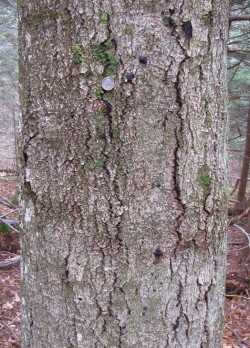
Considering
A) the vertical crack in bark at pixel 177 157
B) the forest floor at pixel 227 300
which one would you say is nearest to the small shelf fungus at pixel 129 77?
the vertical crack in bark at pixel 177 157

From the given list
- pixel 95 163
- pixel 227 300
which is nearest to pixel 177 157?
pixel 95 163

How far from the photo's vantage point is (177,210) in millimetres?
1108

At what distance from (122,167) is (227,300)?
4.75 metres

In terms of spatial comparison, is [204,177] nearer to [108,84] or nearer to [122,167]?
[122,167]

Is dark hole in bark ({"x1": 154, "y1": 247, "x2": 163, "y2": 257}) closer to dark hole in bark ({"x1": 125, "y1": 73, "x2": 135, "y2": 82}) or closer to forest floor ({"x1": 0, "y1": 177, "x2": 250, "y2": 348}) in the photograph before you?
dark hole in bark ({"x1": 125, "y1": 73, "x2": 135, "y2": 82})

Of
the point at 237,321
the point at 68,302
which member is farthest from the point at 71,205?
the point at 237,321

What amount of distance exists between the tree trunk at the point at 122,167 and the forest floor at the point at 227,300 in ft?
9.49

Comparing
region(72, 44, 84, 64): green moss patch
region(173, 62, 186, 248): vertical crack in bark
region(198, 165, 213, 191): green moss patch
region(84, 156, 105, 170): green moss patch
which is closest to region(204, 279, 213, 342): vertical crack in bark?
region(173, 62, 186, 248): vertical crack in bark

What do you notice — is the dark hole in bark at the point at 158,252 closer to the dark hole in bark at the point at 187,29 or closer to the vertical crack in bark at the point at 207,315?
the vertical crack in bark at the point at 207,315

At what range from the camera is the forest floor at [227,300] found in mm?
3996

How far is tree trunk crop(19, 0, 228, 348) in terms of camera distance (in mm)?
1037

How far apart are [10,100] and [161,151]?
17.9 meters

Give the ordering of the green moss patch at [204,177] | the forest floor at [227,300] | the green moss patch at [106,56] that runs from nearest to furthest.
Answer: the green moss patch at [106,56], the green moss patch at [204,177], the forest floor at [227,300]

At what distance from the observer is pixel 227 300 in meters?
5.23
